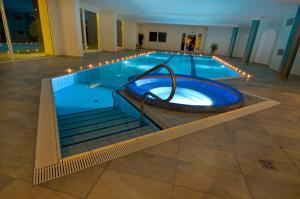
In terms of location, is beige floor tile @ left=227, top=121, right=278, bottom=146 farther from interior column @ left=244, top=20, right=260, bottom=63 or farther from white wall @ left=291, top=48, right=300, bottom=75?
interior column @ left=244, top=20, right=260, bottom=63

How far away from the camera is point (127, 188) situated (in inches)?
46.7

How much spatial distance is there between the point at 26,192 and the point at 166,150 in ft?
3.79

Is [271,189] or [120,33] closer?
[271,189]

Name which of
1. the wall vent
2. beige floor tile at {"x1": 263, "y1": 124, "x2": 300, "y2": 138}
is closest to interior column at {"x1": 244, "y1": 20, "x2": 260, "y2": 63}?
the wall vent

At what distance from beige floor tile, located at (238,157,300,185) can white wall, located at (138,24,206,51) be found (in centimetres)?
1808

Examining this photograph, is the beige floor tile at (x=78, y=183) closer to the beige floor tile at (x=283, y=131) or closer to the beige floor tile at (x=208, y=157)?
the beige floor tile at (x=208, y=157)

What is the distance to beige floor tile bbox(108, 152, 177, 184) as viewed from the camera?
1321 millimetres

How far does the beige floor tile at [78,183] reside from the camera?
1.14 m

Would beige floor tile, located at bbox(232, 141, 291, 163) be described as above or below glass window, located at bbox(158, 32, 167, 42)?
below

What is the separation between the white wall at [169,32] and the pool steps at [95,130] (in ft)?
54.6

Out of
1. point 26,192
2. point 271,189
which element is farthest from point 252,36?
point 26,192

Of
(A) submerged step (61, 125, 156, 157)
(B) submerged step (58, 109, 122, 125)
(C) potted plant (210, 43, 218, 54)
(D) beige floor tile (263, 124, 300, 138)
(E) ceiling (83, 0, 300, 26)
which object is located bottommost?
(B) submerged step (58, 109, 122, 125)

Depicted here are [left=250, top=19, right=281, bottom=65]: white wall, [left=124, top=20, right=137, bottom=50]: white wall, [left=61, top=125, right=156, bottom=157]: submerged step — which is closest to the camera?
[left=61, top=125, right=156, bottom=157]: submerged step

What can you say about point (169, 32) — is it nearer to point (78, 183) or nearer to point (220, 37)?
point (220, 37)
